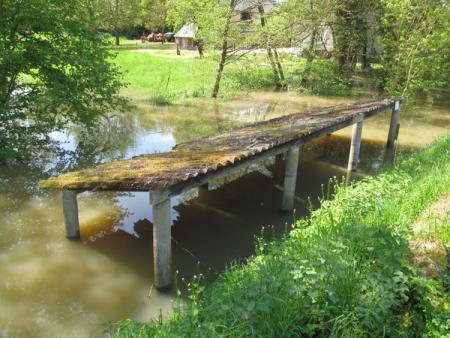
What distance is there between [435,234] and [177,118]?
1395 cm

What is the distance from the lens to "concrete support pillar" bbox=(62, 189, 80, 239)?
6867 mm

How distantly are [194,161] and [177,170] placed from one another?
2.11 ft

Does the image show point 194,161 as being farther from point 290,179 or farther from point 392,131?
point 392,131

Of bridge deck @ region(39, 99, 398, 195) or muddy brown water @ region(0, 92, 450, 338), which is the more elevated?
bridge deck @ region(39, 99, 398, 195)

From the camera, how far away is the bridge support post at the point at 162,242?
18.7 feet

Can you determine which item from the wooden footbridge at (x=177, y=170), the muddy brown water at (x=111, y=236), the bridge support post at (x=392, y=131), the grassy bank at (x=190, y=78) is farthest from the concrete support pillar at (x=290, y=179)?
the grassy bank at (x=190, y=78)

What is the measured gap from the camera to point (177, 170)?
6.09m

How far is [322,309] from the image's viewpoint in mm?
3707

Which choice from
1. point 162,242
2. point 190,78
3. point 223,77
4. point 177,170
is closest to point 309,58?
point 223,77

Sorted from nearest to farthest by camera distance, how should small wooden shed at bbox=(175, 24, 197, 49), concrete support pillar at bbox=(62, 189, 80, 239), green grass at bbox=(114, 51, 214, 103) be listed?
concrete support pillar at bbox=(62, 189, 80, 239) < green grass at bbox=(114, 51, 214, 103) < small wooden shed at bbox=(175, 24, 197, 49)

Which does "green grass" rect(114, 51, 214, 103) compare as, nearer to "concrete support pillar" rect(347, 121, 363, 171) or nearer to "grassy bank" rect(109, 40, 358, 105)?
"grassy bank" rect(109, 40, 358, 105)

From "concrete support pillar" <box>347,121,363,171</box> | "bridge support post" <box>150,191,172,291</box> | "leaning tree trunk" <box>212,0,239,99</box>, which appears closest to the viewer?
"bridge support post" <box>150,191,172,291</box>

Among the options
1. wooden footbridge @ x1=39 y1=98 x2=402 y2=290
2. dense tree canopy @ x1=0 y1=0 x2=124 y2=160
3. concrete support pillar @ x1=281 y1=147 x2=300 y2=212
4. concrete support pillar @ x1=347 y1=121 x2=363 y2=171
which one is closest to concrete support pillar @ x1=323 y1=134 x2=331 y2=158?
concrete support pillar @ x1=347 y1=121 x2=363 y2=171

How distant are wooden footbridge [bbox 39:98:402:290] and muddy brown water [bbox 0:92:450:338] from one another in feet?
1.85
